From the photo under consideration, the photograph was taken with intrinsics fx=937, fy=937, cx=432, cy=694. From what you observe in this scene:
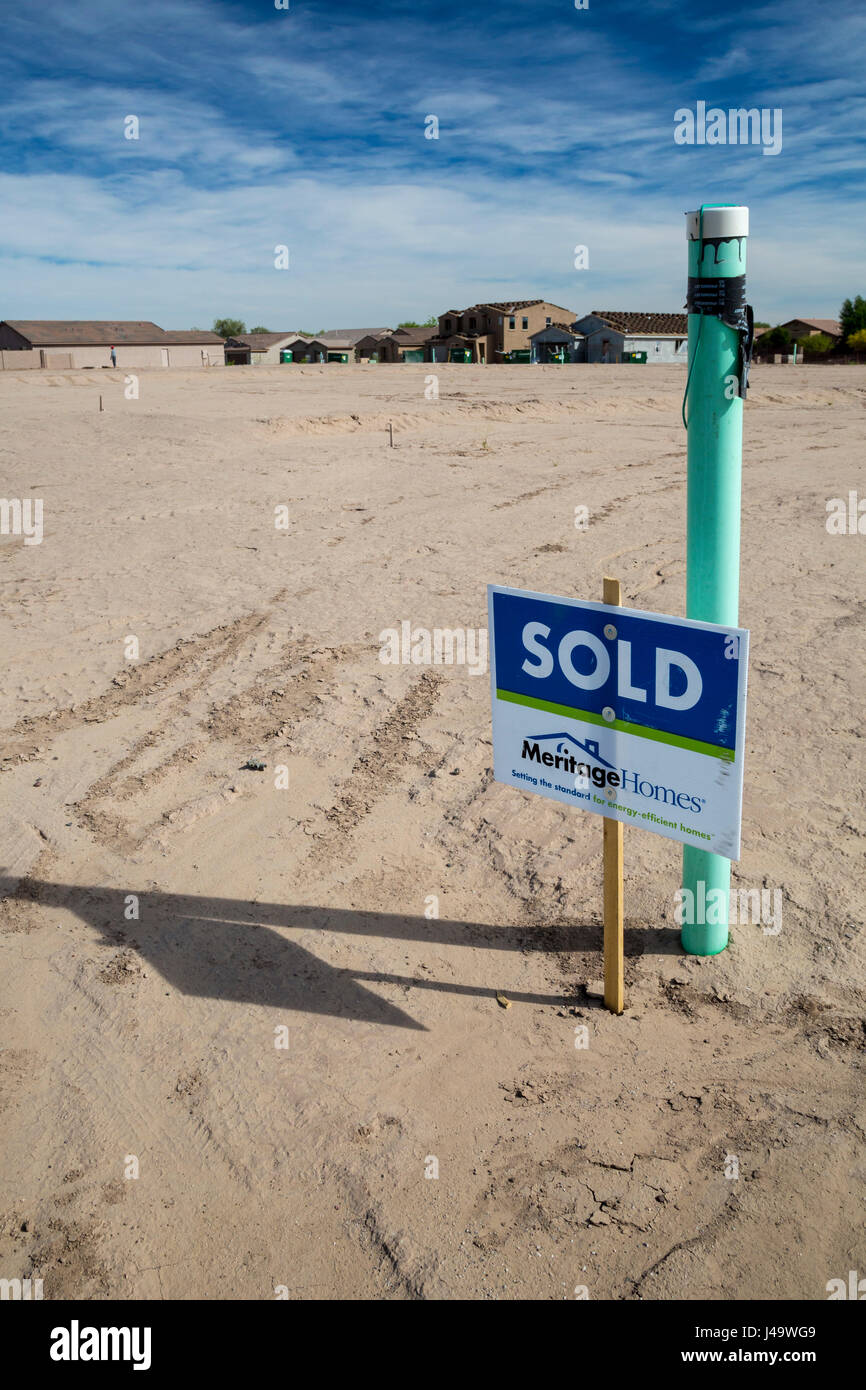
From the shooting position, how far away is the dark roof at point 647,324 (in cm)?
5628

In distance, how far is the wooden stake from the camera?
11.3 feet

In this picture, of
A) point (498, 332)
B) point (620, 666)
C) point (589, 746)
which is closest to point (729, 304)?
point (620, 666)

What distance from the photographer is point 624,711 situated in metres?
3.29

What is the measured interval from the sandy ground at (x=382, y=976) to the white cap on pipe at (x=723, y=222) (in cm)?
273

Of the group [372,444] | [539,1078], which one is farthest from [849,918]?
[372,444]

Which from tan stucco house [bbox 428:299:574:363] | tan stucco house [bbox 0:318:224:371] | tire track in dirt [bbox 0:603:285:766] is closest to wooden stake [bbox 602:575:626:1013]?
tire track in dirt [bbox 0:603:285:766]

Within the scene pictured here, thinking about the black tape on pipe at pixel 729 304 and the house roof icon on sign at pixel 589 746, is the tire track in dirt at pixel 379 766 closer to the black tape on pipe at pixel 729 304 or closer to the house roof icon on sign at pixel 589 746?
the house roof icon on sign at pixel 589 746

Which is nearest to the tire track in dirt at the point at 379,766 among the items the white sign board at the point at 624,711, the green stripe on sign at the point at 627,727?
the white sign board at the point at 624,711

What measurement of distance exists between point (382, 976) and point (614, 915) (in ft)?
3.48

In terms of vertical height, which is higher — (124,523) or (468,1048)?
(124,523)

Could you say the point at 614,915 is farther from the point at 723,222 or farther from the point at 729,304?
the point at 723,222

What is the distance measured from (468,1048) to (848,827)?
7.75ft
